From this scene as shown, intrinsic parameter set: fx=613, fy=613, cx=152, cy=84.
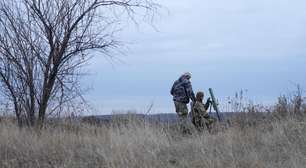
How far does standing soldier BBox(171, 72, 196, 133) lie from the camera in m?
13.9

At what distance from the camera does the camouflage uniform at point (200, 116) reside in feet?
39.1

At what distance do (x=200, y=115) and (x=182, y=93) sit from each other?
183 cm

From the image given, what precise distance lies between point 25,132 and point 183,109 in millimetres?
4065

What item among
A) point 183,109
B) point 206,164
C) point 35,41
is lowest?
point 206,164

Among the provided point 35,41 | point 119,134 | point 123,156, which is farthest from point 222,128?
point 35,41

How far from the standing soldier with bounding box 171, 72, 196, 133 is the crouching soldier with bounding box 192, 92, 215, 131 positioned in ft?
3.01

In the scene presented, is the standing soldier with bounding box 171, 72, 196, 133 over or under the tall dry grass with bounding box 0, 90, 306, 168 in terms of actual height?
over

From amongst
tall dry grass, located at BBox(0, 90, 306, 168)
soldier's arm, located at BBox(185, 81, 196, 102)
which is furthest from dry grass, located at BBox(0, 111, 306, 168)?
soldier's arm, located at BBox(185, 81, 196, 102)

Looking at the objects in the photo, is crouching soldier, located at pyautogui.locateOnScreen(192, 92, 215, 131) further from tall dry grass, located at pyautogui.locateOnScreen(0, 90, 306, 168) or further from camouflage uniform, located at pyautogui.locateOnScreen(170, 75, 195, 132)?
camouflage uniform, located at pyautogui.locateOnScreen(170, 75, 195, 132)

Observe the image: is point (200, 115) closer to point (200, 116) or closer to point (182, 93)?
point (200, 116)

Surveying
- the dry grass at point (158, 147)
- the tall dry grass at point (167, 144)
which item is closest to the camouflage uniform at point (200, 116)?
the tall dry grass at point (167, 144)

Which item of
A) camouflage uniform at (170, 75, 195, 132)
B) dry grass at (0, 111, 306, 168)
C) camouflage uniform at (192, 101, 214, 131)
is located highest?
camouflage uniform at (170, 75, 195, 132)

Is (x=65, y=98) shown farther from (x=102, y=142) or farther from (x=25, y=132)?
(x=102, y=142)

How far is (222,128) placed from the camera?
35.2ft
